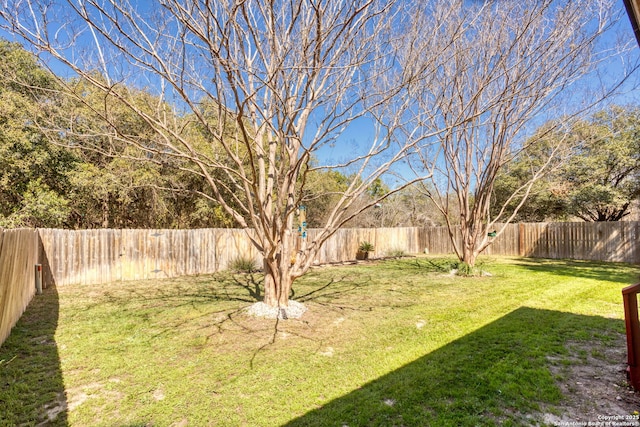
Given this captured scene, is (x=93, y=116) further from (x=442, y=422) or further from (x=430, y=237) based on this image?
(x=430, y=237)

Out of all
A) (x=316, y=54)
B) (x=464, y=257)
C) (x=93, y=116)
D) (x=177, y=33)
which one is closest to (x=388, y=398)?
(x=316, y=54)

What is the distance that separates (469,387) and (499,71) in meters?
5.87

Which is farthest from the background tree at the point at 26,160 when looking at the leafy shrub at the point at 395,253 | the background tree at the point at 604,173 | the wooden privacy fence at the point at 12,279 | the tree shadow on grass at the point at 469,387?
the background tree at the point at 604,173

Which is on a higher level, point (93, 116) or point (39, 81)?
point (39, 81)

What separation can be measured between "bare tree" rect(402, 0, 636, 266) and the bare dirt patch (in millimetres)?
2578

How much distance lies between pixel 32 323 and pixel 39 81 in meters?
8.43

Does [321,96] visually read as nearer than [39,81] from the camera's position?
Yes

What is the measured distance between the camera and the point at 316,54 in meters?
3.48

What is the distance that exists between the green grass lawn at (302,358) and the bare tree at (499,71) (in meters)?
2.47

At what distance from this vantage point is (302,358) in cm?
299

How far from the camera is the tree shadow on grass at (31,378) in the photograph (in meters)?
2.05

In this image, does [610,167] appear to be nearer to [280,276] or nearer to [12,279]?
[280,276]

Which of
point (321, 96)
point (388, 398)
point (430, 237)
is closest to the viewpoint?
point (388, 398)

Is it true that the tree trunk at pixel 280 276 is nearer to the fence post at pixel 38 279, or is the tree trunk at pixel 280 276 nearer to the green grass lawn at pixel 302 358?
the green grass lawn at pixel 302 358
